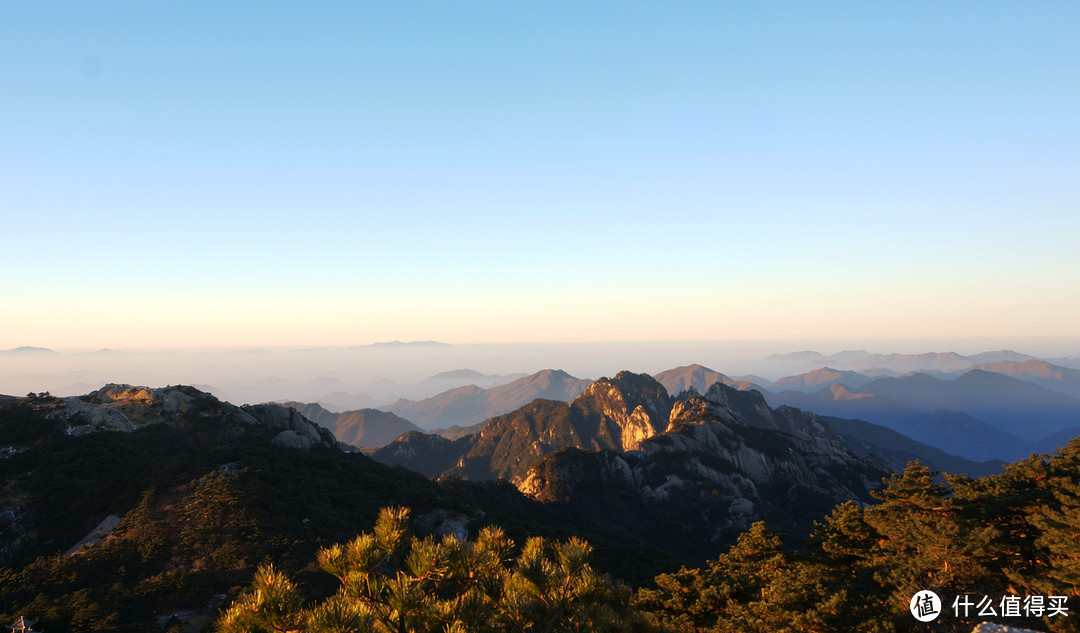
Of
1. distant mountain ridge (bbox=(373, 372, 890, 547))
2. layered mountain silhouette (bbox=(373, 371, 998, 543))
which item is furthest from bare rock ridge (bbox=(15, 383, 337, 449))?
distant mountain ridge (bbox=(373, 372, 890, 547))

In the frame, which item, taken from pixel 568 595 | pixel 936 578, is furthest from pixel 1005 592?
pixel 568 595

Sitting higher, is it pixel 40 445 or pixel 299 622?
pixel 299 622

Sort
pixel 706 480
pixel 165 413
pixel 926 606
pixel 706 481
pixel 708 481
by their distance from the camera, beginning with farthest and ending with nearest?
pixel 706 480, pixel 708 481, pixel 706 481, pixel 165 413, pixel 926 606

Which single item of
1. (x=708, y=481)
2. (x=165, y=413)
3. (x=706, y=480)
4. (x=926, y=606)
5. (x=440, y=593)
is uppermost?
(x=440, y=593)

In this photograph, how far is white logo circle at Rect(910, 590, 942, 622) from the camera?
75.8ft

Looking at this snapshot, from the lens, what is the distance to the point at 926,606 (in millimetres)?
23656

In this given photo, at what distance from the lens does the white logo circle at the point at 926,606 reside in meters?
23.1

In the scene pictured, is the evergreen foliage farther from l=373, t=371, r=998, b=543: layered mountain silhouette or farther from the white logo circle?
l=373, t=371, r=998, b=543: layered mountain silhouette

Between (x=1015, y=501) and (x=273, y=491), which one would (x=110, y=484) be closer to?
(x=273, y=491)

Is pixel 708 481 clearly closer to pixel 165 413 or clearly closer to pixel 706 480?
pixel 706 480

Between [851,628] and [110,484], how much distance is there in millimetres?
85167

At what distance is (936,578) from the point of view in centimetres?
2884

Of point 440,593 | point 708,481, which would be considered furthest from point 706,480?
point 440,593

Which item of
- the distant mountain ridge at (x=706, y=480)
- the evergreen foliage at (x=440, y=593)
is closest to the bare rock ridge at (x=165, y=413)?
the distant mountain ridge at (x=706, y=480)
